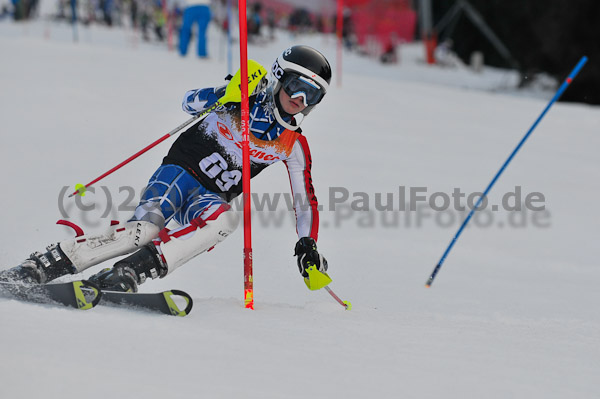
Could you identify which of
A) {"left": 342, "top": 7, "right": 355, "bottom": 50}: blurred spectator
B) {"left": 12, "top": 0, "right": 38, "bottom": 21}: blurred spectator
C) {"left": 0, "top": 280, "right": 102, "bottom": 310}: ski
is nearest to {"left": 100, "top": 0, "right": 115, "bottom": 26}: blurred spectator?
{"left": 12, "top": 0, "right": 38, "bottom": 21}: blurred spectator

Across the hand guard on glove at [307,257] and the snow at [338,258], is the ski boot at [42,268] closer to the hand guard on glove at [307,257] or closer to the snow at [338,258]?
the snow at [338,258]

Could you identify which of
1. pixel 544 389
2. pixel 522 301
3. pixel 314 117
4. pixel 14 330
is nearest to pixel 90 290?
pixel 14 330

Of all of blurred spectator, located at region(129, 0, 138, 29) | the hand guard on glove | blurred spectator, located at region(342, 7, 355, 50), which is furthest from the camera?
blurred spectator, located at region(342, 7, 355, 50)

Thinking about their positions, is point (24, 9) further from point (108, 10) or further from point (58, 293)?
point (58, 293)

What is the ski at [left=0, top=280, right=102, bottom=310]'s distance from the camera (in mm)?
2949

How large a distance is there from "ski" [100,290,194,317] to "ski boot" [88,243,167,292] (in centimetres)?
14

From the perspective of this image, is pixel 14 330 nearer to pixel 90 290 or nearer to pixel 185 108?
pixel 90 290

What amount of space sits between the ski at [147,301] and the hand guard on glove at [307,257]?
2.63ft

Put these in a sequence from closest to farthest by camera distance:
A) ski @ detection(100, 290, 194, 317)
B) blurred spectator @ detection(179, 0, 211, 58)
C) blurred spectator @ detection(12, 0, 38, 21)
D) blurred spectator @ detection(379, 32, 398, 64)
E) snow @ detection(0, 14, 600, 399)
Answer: snow @ detection(0, 14, 600, 399) → ski @ detection(100, 290, 194, 317) → blurred spectator @ detection(179, 0, 211, 58) → blurred spectator @ detection(12, 0, 38, 21) → blurred spectator @ detection(379, 32, 398, 64)

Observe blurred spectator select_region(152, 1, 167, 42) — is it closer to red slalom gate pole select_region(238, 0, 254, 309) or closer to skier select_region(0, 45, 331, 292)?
skier select_region(0, 45, 331, 292)

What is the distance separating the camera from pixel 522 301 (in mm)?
5410

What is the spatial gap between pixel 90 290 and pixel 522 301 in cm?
Result: 364

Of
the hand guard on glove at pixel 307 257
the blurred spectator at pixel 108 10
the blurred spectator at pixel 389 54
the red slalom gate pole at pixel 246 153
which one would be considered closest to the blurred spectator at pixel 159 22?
the blurred spectator at pixel 108 10

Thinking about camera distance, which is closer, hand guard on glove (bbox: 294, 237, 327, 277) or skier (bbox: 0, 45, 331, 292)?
skier (bbox: 0, 45, 331, 292)
